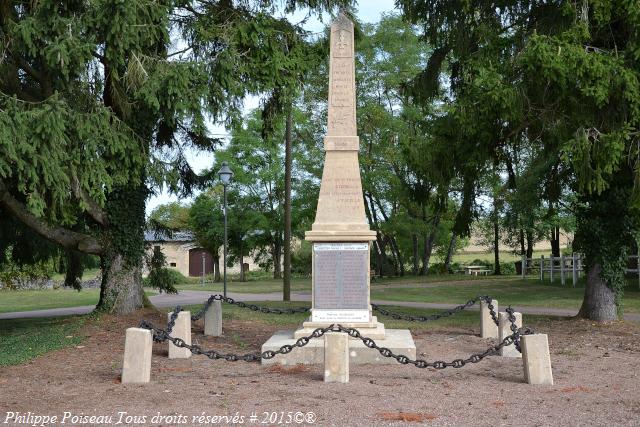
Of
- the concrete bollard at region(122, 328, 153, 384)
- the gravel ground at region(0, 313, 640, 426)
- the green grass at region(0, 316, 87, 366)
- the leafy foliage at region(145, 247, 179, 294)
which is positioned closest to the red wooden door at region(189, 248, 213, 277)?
Answer: the leafy foliage at region(145, 247, 179, 294)

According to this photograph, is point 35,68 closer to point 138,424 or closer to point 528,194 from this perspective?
point 138,424

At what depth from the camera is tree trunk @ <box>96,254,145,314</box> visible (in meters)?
15.4

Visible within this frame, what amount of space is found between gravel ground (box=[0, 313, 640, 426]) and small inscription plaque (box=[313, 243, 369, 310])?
133cm

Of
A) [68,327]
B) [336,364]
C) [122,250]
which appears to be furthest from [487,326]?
[68,327]

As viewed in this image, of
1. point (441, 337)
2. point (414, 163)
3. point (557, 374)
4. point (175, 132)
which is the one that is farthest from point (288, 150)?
point (557, 374)

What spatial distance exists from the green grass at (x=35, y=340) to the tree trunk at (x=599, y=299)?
10.2 metres

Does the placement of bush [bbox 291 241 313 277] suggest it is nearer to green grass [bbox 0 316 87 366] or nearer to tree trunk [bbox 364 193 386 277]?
tree trunk [bbox 364 193 386 277]

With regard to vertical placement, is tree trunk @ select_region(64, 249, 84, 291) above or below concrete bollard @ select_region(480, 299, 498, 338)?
above

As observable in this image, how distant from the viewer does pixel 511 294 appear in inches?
1024

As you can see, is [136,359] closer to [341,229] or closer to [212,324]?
[341,229]

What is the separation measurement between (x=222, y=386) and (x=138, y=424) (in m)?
1.97

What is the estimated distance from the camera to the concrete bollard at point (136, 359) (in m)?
8.62

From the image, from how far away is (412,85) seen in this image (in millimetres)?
18312

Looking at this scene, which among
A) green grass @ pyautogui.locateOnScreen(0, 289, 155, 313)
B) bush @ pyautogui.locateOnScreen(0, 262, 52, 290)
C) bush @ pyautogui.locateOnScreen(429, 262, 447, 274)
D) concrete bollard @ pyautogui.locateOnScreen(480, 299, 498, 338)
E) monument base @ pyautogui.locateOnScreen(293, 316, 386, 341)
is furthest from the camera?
bush @ pyautogui.locateOnScreen(429, 262, 447, 274)
